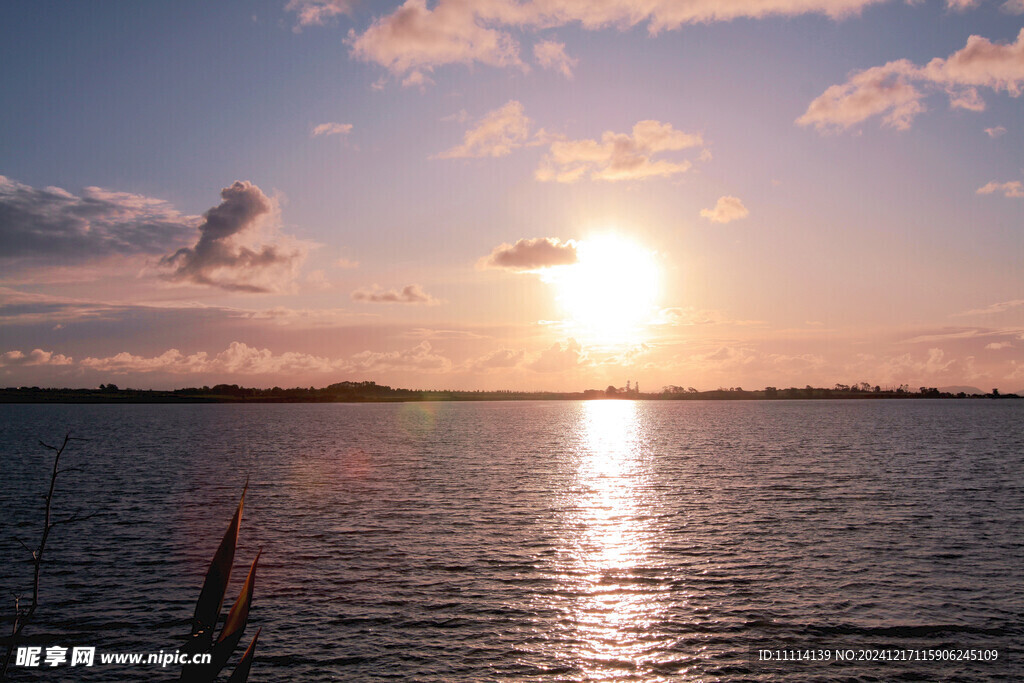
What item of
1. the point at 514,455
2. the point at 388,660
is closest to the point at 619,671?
the point at 388,660

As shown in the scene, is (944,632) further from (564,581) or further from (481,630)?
(481,630)

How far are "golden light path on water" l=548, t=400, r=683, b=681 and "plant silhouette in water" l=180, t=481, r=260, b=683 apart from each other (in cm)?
2476

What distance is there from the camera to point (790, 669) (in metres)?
28.2

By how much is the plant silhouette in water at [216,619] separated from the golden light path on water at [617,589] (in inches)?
975

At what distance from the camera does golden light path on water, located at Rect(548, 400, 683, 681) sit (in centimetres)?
2875

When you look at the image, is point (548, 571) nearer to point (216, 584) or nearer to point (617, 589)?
point (617, 589)

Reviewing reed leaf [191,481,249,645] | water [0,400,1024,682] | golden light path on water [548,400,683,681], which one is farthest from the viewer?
water [0,400,1024,682]

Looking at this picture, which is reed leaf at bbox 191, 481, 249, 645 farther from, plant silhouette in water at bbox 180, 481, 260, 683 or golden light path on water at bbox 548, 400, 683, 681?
golden light path on water at bbox 548, 400, 683, 681

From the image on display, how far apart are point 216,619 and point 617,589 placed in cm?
3554

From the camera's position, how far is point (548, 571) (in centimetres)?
4128

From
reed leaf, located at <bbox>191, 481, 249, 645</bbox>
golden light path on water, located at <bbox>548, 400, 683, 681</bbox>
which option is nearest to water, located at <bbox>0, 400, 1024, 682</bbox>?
golden light path on water, located at <bbox>548, 400, 683, 681</bbox>

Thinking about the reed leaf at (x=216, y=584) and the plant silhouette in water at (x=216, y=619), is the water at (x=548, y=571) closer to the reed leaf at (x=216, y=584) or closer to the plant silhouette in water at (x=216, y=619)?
the plant silhouette in water at (x=216, y=619)

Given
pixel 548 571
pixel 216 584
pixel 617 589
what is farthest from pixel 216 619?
pixel 548 571

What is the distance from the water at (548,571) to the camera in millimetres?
29391
